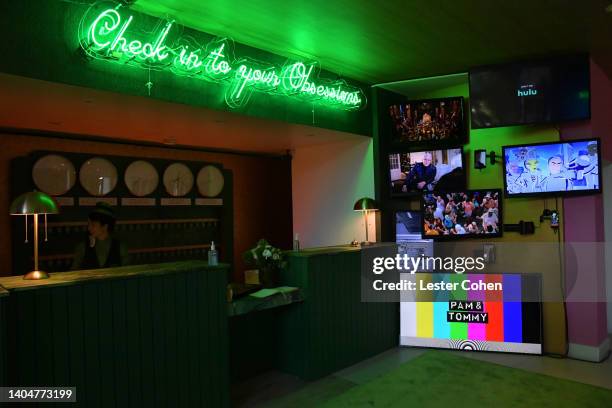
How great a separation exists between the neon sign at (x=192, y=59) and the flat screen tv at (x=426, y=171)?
122 cm

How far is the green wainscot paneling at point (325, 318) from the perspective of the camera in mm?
4398

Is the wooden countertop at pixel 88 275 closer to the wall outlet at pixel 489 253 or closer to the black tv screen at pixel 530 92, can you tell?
the wall outlet at pixel 489 253

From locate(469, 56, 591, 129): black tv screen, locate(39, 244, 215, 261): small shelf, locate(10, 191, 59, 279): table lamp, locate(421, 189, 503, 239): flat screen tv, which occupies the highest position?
locate(469, 56, 591, 129): black tv screen

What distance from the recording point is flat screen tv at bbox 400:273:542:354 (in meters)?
4.96

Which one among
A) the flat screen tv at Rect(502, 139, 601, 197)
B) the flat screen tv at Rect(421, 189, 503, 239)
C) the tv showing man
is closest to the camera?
the flat screen tv at Rect(502, 139, 601, 197)

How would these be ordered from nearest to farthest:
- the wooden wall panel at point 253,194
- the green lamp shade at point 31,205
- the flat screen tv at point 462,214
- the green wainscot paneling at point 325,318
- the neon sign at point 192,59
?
1. the green lamp shade at point 31,205
2. the neon sign at point 192,59
3. the green wainscot paneling at point 325,318
4. the flat screen tv at point 462,214
5. the wooden wall panel at point 253,194

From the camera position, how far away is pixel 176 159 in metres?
6.31

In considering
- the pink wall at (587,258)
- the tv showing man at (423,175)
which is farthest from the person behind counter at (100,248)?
the pink wall at (587,258)

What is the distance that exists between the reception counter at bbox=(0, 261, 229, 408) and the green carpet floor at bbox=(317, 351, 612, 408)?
1098 millimetres

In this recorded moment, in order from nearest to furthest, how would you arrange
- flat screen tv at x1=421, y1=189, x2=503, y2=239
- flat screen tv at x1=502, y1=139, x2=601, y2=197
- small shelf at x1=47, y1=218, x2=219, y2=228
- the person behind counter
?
the person behind counter
flat screen tv at x1=502, y1=139, x2=601, y2=197
small shelf at x1=47, y1=218, x2=219, y2=228
flat screen tv at x1=421, y1=189, x2=503, y2=239

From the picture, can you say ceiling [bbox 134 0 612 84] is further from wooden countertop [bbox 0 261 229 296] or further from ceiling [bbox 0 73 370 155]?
wooden countertop [bbox 0 261 229 296]

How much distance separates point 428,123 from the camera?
5.56m

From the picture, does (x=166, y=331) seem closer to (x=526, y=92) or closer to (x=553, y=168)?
(x=553, y=168)

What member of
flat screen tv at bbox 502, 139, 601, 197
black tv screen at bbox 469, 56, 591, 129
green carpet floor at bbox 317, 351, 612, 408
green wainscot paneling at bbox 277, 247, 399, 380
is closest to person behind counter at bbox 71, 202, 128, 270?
green wainscot paneling at bbox 277, 247, 399, 380
